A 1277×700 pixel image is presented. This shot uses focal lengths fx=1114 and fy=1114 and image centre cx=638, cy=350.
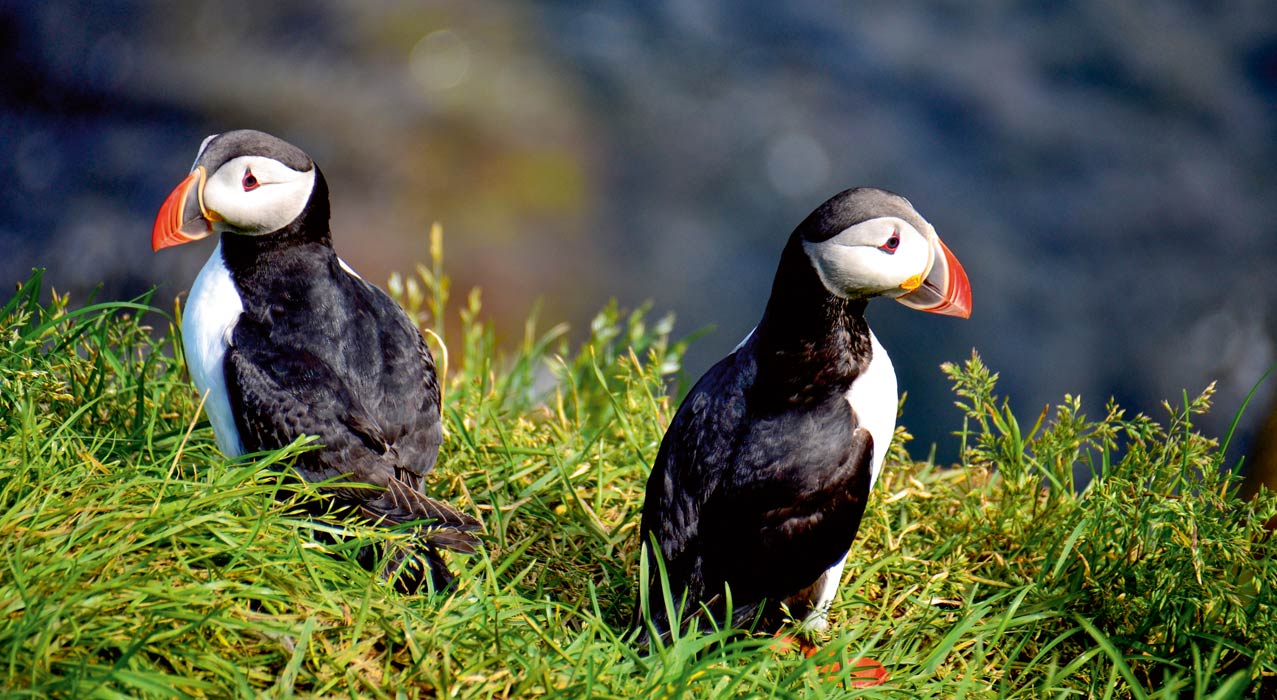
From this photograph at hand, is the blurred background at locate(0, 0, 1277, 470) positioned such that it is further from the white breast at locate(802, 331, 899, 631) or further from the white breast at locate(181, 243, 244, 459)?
the white breast at locate(802, 331, 899, 631)

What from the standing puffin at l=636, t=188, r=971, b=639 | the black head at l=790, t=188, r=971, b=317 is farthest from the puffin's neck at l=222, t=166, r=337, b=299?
the black head at l=790, t=188, r=971, b=317

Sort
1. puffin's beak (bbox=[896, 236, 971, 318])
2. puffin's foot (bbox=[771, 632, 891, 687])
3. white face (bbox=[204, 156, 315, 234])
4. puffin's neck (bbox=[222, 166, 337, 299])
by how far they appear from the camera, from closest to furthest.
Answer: puffin's foot (bbox=[771, 632, 891, 687])
puffin's beak (bbox=[896, 236, 971, 318])
white face (bbox=[204, 156, 315, 234])
puffin's neck (bbox=[222, 166, 337, 299])

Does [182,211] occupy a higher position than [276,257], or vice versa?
[182,211]

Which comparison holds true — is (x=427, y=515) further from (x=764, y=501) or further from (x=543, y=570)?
(x=764, y=501)

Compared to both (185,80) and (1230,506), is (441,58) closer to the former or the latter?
(185,80)

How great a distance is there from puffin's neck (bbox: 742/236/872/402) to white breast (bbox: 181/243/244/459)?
1.53m

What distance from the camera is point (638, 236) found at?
23.8ft

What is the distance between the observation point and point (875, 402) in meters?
3.09

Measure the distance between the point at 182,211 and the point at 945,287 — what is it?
209 centimetres

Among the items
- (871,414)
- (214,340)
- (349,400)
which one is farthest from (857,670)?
(214,340)

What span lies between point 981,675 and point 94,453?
2574 millimetres

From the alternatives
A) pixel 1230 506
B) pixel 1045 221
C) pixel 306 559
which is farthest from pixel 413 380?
pixel 1045 221

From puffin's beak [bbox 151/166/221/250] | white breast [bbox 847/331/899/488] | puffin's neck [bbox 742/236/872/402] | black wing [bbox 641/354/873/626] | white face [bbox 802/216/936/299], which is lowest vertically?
black wing [bbox 641/354/873/626]

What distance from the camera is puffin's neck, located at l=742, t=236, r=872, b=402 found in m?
3.01
